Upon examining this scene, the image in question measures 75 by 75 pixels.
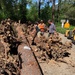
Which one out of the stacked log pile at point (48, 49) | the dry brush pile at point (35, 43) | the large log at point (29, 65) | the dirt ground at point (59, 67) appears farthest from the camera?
the stacked log pile at point (48, 49)

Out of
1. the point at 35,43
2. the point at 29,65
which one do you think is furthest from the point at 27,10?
the point at 29,65

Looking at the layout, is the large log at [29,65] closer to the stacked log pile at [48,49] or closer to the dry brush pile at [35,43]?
the dry brush pile at [35,43]

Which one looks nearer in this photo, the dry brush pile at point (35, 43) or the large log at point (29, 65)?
the large log at point (29, 65)

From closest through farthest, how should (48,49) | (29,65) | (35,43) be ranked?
(29,65) < (48,49) < (35,43)

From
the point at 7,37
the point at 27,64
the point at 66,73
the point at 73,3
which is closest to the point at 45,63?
the point at 66,73

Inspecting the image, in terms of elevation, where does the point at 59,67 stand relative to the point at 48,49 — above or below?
below

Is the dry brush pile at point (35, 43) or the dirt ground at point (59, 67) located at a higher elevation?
the dry brush pile at point (35, 43)

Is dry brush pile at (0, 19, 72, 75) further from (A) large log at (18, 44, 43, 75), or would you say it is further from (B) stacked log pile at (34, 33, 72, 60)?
(A) large log at (18, 44, 43, 75)

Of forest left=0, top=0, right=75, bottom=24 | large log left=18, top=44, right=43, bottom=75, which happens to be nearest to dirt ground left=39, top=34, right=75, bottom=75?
large log left=18, top=44, right=43, bottom=75

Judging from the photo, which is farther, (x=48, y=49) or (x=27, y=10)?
(x=27, y=10)

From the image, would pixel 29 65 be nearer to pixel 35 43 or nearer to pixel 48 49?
pixel 48 49

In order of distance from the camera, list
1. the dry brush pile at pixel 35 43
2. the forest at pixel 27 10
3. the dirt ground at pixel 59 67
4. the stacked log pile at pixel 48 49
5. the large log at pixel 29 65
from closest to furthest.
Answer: the large log at pixel 29 65 → the dry brush pile at pixel 35 43 → the dirt ground at pixel 59 67 → the stacked log pile at pixel 48 49 → the forest at pixel 27 10

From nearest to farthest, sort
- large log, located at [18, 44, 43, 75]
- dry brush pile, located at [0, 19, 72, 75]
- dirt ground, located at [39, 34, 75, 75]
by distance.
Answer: large log, located at [18, 44, 43, 75], dry brush pile, located at [0, 19, 72, 75], dirt ground, located at [39, 34, 75, 75]

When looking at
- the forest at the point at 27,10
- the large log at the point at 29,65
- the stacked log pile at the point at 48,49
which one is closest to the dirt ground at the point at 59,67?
the stacked log pile at the point at 48,49
